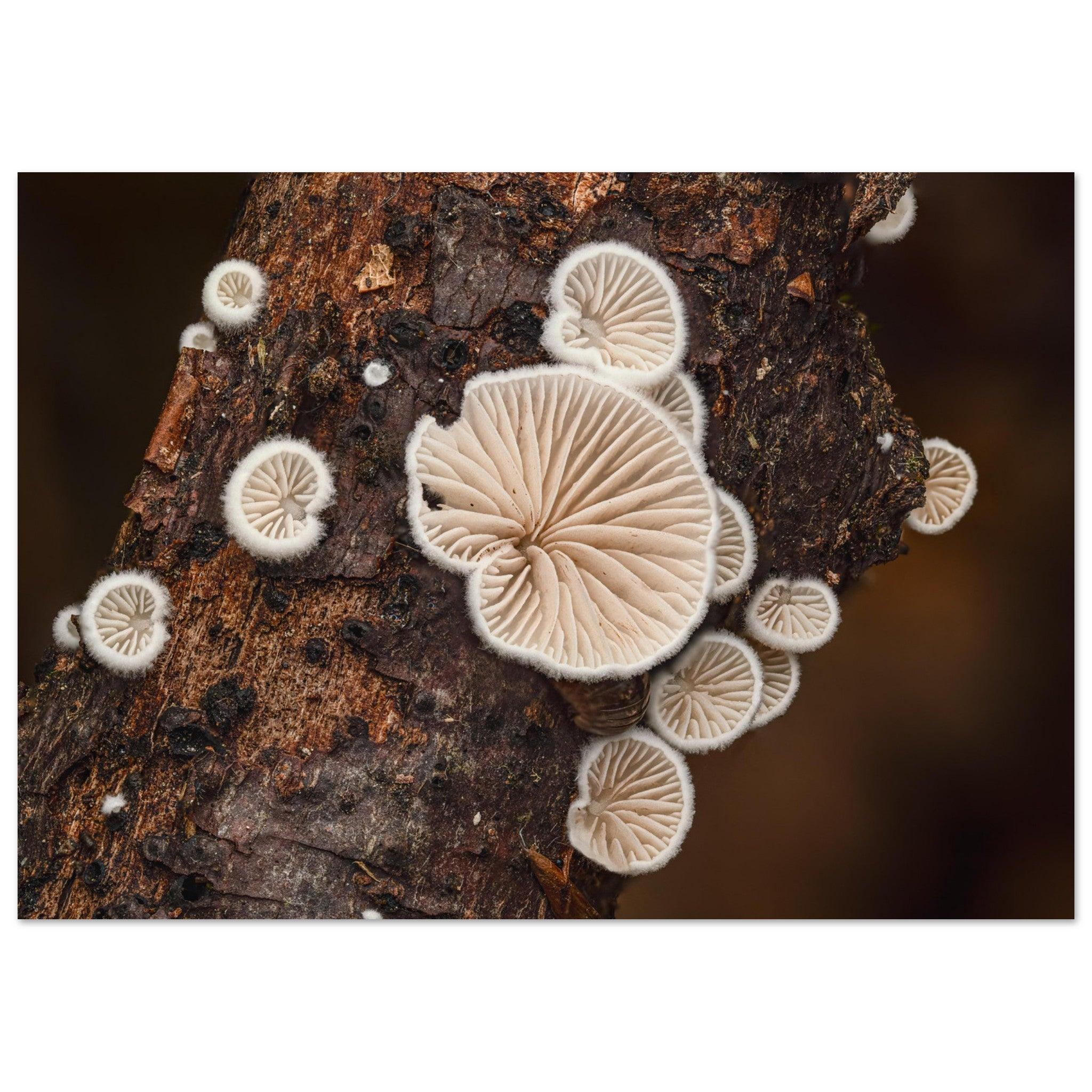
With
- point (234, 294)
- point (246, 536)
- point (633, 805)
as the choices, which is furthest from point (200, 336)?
point (633, 805)

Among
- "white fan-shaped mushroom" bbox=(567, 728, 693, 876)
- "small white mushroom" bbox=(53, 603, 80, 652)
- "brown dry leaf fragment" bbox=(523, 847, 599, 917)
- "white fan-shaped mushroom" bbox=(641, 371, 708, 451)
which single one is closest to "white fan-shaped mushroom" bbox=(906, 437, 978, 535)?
"white fan-shaped mushroom" bbox=(641, 371, 708, 451)

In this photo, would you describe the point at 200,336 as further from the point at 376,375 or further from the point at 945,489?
the point at 945,489

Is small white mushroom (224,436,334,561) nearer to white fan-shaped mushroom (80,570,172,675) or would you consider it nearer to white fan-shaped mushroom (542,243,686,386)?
white fan-shaped mushroom (80,570,172,675)

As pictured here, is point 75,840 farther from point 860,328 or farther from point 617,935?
point 860,328

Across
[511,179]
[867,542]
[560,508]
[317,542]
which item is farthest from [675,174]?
[317,542]

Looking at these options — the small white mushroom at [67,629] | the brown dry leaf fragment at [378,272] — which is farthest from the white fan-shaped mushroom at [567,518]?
the small white mushroom at [67,629]
